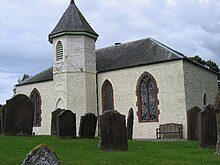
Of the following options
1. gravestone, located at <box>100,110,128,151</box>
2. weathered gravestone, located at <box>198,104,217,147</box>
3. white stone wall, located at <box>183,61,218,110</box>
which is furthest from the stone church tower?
weathered gravestone, located at <box>198,104,217,147</box>

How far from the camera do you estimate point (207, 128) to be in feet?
44.4

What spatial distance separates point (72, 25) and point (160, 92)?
9.36 m

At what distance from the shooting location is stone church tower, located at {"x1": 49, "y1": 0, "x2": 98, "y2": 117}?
27.2 m

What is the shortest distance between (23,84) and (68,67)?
24.7ft

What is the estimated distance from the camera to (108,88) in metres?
28.2

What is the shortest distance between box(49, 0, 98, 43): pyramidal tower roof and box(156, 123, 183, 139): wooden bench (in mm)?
9963

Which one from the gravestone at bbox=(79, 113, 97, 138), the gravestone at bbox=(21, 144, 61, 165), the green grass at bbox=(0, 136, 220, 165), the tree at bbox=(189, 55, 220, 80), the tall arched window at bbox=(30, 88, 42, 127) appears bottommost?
the green grass at bbox=(0, 136, 220, 165)

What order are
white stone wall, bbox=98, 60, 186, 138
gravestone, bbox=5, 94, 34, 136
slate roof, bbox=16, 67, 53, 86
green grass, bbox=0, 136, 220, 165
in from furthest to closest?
slate roof, bbox=16, 67, 53, 86 < white stone wall, bbox=98, 60, 186, 138 < gravestone, bbox=5, 94, 34, 136 < green grass, bbox=0, 136, 220, 165

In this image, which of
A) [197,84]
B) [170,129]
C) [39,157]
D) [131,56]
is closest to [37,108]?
[131,56]

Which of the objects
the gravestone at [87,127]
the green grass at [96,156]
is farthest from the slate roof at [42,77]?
the green grass at [96,156]

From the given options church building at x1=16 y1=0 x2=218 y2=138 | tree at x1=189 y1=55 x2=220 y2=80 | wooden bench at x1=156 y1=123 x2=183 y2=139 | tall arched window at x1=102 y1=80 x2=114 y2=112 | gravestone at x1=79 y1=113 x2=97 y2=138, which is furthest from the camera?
tree at x1=189 y1=55 x2=220 y2=80

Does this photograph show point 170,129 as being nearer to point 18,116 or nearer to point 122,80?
point 122,80

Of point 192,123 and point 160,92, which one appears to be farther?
point 160,92

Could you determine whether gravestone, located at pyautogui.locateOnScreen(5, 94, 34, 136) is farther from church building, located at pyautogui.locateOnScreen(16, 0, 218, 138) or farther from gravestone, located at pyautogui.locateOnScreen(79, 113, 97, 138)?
church building, located at pyautogui.locateOnScreen(16, 0, 218, 138)
